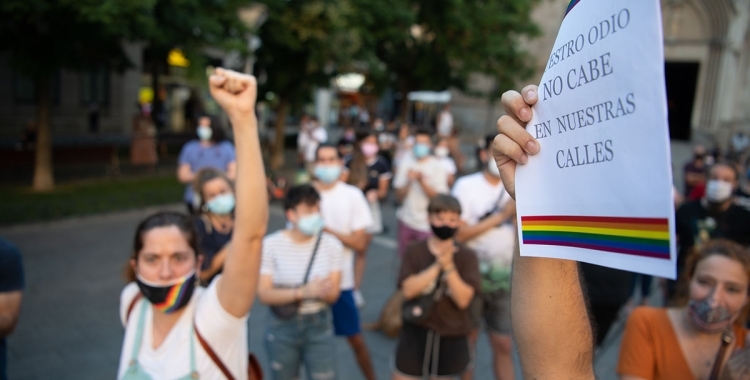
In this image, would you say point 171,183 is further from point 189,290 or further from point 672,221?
point 672,221

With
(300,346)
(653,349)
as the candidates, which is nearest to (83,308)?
(300,346)

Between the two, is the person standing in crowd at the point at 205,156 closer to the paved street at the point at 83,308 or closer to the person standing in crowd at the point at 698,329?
the paved street at the point at 83,308

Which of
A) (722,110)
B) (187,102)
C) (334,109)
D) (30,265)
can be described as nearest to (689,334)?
(30,265)

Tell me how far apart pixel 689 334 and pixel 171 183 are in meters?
12.7

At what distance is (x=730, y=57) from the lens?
74.6 ft

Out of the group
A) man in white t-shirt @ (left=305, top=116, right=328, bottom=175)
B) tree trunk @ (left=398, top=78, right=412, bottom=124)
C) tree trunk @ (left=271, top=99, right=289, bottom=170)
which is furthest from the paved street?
tree trunk @ (left=398, top=78, right=412, bottom=124)

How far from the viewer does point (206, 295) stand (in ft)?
6.81

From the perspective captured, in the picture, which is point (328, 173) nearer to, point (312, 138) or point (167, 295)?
point (167, 295)

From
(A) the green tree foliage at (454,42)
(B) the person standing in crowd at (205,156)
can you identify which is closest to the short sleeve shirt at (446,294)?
(B) the person standing in crowd at (205,156)

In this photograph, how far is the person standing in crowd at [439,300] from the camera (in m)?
3.19

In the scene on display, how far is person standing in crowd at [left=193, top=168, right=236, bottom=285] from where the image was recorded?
3.49m

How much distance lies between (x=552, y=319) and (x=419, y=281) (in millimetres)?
→ 1864

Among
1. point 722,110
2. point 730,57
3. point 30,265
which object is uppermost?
point 730,57

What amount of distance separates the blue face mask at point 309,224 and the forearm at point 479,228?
1.16 m
